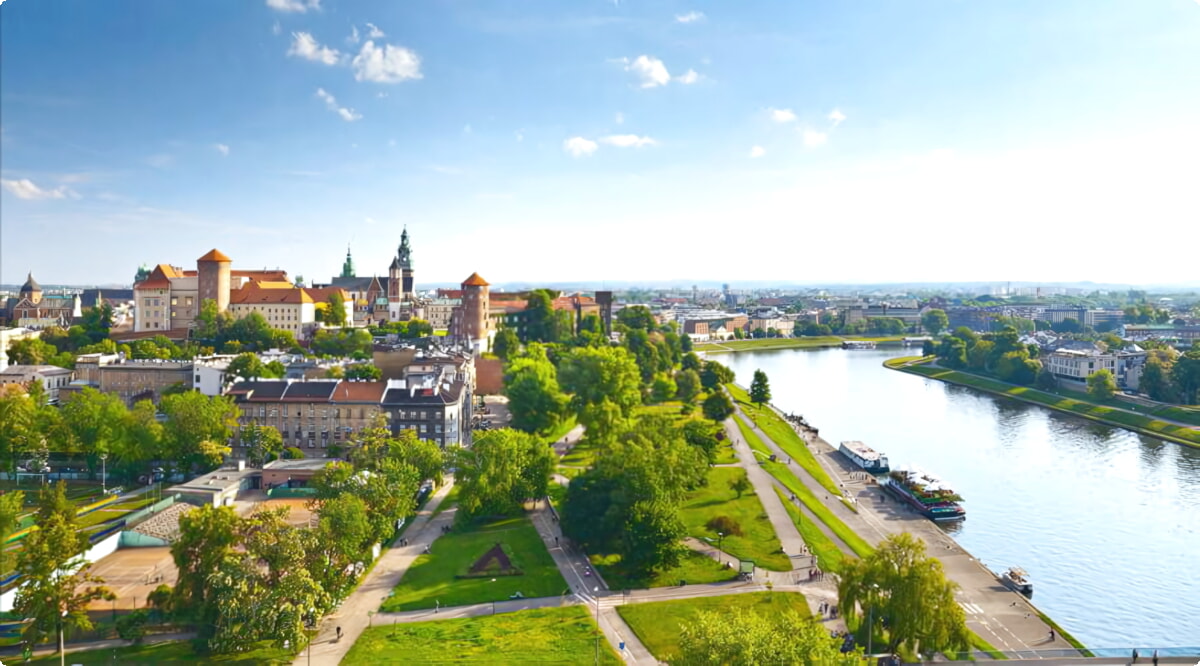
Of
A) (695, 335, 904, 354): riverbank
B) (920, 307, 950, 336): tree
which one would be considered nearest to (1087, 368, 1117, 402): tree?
(695, 335, 904, 354): riverbank

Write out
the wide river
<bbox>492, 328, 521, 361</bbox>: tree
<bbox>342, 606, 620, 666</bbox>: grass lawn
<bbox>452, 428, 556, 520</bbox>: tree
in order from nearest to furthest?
1. <bbox>342, 606, 620, 666</bbox>: grass lawn
2. the wide river
3. <bbox>452, 428, 556, 520</bbox>: tree
4. <bbox>492, 328, 521, 361</bbox>: tree

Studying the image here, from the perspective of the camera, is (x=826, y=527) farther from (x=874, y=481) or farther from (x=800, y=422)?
(x=800, y=422)

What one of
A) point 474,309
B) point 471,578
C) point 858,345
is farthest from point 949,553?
point 858,345

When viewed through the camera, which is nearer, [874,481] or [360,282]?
[874,481]

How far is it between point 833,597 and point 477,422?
1727cm

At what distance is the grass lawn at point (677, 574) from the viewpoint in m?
16.2

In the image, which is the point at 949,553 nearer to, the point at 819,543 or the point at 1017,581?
the point at 1017,581

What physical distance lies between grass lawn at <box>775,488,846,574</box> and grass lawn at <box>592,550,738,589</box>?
79.2 inches

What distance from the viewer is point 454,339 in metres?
43.0

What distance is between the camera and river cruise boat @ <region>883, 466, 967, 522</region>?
2184cm

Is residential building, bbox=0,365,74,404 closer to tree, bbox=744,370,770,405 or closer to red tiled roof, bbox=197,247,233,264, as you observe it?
red tiled roof, bbox=197,247,233,264

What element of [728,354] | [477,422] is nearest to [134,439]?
[477,422]

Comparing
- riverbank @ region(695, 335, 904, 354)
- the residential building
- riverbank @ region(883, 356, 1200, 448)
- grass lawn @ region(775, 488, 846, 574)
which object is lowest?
grass lawn @ region(775, 488, 846, 574)

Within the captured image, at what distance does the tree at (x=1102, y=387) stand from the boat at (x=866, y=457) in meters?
15.7
